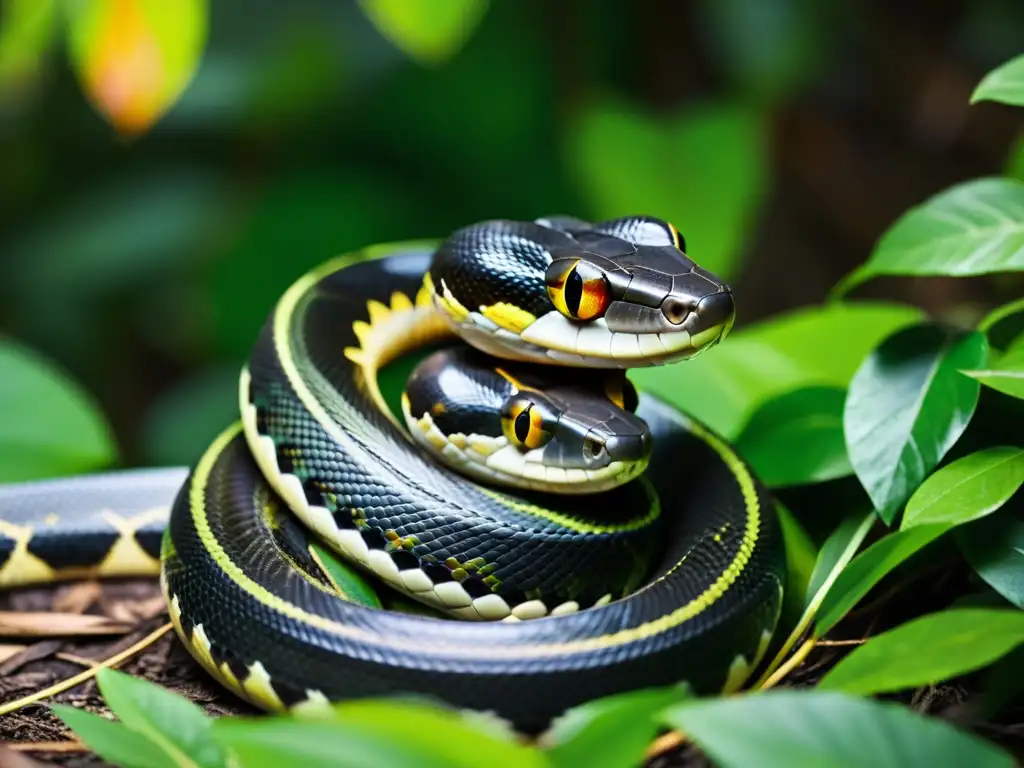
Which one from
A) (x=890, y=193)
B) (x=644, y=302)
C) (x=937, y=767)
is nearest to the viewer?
A: (x=937, y=767)

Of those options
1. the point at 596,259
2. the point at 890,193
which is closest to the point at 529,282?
the point at 596,259

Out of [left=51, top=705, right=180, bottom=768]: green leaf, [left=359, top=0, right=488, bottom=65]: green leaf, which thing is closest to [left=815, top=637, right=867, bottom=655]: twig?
[left=51, top=705, right=180, bottom=768]: green leaf

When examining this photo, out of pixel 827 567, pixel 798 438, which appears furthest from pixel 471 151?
pixel 827 567

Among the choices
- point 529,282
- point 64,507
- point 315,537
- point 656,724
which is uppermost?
point 529,282

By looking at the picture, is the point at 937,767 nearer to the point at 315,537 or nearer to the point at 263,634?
the point at 263,634

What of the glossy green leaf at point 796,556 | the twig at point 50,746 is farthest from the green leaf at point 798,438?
the twig at point 50,746

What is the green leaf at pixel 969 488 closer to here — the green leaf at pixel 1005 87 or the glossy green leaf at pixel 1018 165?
the green leaf at pixel 1005 87

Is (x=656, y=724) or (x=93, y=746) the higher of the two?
(x=656, y=724)

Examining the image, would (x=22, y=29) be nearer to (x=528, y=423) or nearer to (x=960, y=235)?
(x=528, y=423)
